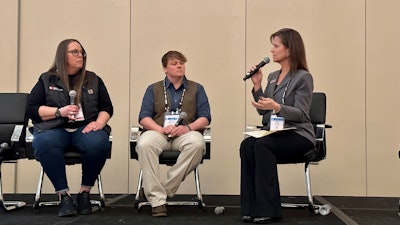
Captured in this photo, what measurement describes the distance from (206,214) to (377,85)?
2.36 m

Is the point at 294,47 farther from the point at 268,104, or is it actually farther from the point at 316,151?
the point at 316,151

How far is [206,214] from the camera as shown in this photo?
3367 millimetres

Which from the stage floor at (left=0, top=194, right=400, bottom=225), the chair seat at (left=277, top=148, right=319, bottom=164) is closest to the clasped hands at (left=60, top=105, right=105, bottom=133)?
the stage floor at (left=0, top=194, right=400, bottom=225)

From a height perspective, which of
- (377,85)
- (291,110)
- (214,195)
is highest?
(377,85)

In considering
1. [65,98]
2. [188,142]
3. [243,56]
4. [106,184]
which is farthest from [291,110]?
[106,184]

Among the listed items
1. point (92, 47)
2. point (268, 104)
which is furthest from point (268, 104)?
point (92, 47)

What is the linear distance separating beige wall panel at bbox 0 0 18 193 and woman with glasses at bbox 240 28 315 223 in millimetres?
2858

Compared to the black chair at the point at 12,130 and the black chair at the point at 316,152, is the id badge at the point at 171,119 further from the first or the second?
the black chair at the point at 12,130

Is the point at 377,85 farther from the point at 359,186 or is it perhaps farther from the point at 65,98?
the point at 65,98

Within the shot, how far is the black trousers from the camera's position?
2.93 meters

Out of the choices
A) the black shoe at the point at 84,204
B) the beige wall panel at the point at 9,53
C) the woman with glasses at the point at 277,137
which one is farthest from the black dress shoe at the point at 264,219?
the beige wall panel at the point at 9,53

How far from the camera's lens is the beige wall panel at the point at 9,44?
4949 mm

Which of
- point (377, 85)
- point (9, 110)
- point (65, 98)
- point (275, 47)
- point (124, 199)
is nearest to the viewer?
point (275, 47)

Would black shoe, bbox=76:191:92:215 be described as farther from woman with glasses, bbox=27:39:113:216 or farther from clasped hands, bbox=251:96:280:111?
clasped hands, bbox=251:96:280:111
